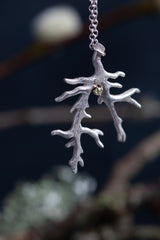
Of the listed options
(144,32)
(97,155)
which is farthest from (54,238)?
(144,32)

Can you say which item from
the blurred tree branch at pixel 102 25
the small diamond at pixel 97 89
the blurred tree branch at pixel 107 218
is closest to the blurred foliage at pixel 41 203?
the blurred tree branch at pixel 107 218

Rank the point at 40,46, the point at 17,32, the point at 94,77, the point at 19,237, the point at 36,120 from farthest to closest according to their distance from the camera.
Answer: the point at 17,32 < the point at 36,120 < the point at 40,46 < the point at 19,237 < the point at 94,77

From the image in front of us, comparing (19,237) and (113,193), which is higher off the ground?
(113,193)

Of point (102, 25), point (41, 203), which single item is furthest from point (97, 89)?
point (41, 203)

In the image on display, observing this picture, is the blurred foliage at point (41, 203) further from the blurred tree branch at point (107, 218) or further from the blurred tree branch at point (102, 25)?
the blurred tree branch at point (102, 25)

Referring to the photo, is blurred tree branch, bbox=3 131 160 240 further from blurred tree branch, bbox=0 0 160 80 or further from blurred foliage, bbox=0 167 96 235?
blurred tree branch, bbox=0 0 160 80

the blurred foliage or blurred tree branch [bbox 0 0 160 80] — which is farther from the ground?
blurred tree branch [bbox 0 0 160 80]

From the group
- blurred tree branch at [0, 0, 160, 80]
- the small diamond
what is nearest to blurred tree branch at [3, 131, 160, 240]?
blurred tree branch at [0, 0, 160, 80]

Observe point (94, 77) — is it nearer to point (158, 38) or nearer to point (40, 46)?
point (40, 46)
